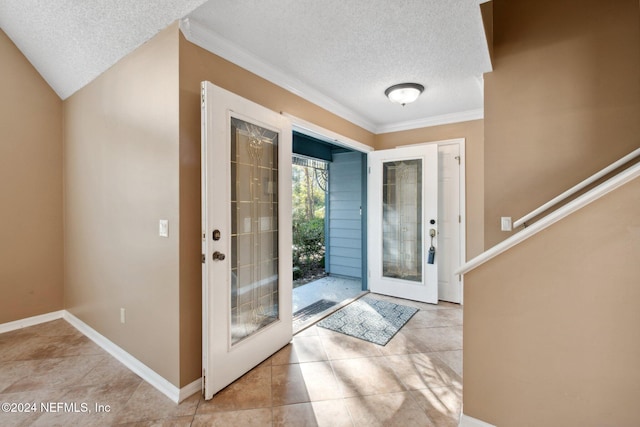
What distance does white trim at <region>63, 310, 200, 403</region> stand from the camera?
184cm

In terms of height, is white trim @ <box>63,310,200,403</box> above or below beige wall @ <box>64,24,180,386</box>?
below

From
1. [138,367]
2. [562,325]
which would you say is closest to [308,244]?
[138,367]

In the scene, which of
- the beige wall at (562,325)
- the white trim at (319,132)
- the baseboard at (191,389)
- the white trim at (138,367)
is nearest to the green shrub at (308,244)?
the white trim at (319,132)

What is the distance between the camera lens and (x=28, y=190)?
301 centimetres

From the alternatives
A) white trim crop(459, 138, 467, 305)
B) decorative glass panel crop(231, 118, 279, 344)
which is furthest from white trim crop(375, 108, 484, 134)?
decorative glass panel crop(231, 118, 279, 344)

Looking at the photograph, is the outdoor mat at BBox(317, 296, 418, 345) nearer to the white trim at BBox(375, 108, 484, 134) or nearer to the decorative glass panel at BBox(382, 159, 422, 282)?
the decorative glass panel at BBox(382, 159, 422, 282)

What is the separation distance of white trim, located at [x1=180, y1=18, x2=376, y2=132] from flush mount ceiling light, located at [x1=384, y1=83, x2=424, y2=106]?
69 centimetres

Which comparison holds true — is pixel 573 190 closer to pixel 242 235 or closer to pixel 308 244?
pixel 242 235

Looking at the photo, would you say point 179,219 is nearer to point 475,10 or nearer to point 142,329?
point 142,329

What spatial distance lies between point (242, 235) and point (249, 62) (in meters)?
1.41

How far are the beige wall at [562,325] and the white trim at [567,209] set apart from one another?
43mm

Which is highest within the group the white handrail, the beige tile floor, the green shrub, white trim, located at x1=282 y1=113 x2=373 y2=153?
white trim, located at x1=282 y1=113 x2=373 y2=153

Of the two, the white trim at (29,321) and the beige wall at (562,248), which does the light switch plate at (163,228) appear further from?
the white trim at (29,321)

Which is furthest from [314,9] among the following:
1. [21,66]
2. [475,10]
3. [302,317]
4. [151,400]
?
[21,66]
